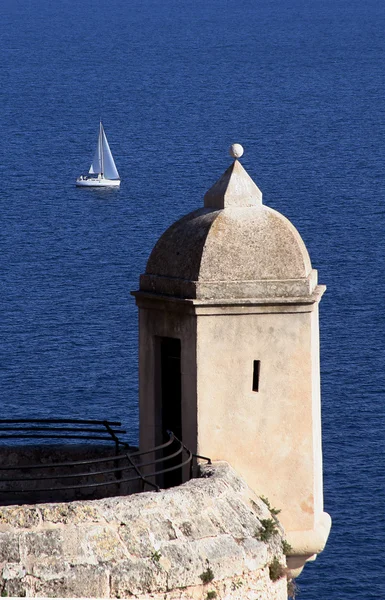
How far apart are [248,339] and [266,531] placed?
1826 mm

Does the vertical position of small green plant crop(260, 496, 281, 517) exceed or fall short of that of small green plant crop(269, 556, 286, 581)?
it exceeds it

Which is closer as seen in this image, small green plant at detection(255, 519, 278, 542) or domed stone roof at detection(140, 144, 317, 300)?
small green plant at detection(255, 519, 278, 542)

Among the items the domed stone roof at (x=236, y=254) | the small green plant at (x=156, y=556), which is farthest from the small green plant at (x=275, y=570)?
the domed stone roof at (x=236, y=254)

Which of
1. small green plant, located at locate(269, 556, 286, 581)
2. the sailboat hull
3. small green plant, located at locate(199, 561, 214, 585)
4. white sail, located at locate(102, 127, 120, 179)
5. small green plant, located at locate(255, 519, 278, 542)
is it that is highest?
white sail, located at locate(102, 127, 120, 179)

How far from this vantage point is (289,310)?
1354 centimetres

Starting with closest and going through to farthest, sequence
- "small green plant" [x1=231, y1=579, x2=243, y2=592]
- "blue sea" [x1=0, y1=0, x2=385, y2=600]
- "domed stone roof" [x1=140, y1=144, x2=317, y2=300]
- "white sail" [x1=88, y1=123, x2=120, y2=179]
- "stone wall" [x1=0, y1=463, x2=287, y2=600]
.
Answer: "stone wall" [x1=0, y1=463, x2=287, y2=600] < "small green plant" [x1=231, y1=579, x2=243, y2=592] < "domed stone roof" [x1=140, y1=144, x2=317, y2=300] < "blue sea" [x1=0, y1=0, x2=385, y2=600] < "white sail" [x1=88, y1=123, x2=120, y2=179]

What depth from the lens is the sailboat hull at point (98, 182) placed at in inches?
5984

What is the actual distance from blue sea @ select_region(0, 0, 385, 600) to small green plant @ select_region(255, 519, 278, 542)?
153ft

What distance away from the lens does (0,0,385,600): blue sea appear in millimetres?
73000

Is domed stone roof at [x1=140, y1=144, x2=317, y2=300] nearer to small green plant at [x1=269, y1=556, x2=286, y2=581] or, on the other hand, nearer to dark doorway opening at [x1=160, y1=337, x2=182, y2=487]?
dark doorway opening at [x1=160, y1=337, x2=182, y2=487]

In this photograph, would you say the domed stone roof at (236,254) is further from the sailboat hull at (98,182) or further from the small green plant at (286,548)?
the sailboat hull at (98,182)

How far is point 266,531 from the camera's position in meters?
12.7

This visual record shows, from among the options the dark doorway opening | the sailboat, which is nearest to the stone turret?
the dark doorway opening

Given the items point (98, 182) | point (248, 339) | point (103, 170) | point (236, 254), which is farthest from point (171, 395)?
point (103, 170)
